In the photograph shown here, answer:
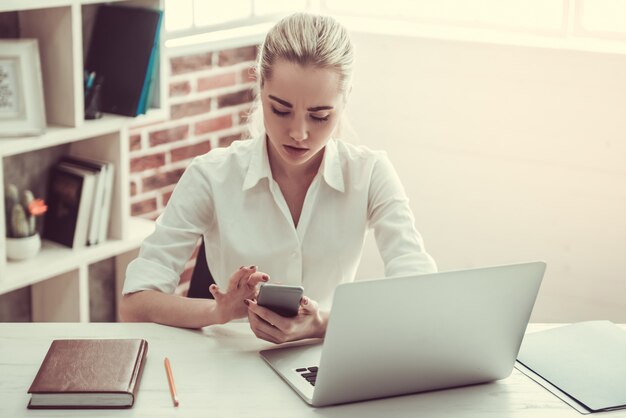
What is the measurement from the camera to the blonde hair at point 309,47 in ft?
6.36

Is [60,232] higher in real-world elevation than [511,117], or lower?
lower

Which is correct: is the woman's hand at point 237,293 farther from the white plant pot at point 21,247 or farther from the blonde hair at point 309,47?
the white plant pot at point 21,247

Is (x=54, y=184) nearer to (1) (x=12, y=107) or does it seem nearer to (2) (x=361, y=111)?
(1) (x=12, y=107)

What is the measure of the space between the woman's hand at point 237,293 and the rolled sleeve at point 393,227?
409mm

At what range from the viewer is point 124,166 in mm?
2889

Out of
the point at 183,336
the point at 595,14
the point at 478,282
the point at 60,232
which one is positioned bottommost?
the point at 60,232

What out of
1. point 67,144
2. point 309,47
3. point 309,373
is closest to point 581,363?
point 309,373

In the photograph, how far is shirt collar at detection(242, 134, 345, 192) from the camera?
2.10 metres

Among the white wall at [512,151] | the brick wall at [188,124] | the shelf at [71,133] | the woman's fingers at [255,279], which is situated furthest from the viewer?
the brick wall at [188,124]

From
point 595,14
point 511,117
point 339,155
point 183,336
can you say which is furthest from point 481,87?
point 183,336

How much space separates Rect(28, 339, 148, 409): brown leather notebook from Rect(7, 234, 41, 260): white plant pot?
3.61ft

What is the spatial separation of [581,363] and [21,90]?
67.7 inches

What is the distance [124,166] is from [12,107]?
1.46ft

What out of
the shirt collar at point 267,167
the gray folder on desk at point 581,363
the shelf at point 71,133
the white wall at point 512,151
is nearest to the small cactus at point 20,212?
the shelf at point 71,133
